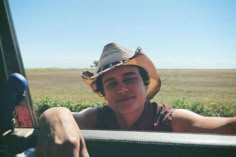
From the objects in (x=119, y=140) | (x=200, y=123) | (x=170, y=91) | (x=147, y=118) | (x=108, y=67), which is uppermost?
(x=108, y=67)

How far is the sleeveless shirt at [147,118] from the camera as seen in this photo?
1.99m

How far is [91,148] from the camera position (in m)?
1.39

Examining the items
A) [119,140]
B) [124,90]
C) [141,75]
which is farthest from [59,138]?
[141,75]

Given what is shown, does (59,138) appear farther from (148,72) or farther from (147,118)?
(148,72)

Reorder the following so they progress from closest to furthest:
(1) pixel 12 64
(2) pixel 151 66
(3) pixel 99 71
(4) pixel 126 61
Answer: (1) pixel 12 64 → (4) pixel 126 61 → (3) pixel 99 71 → (2) pixel 151 66

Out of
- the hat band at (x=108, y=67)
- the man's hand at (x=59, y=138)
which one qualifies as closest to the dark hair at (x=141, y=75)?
the hat band at (x=108, y=67)

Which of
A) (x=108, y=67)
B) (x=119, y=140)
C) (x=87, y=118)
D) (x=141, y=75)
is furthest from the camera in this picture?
(x=141, y=75)

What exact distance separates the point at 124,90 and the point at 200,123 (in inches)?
26.1

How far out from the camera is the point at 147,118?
2.14m

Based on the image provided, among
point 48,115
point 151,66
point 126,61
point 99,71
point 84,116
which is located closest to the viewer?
point 48,115

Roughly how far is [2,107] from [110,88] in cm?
102

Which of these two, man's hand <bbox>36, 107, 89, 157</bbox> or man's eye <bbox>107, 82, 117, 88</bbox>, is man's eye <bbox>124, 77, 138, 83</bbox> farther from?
man's hand <bbox>36, 107, 89, 157</bbox>

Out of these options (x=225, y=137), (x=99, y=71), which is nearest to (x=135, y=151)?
(x=225, y=137)

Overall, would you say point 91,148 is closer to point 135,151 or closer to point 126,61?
point 135,151
